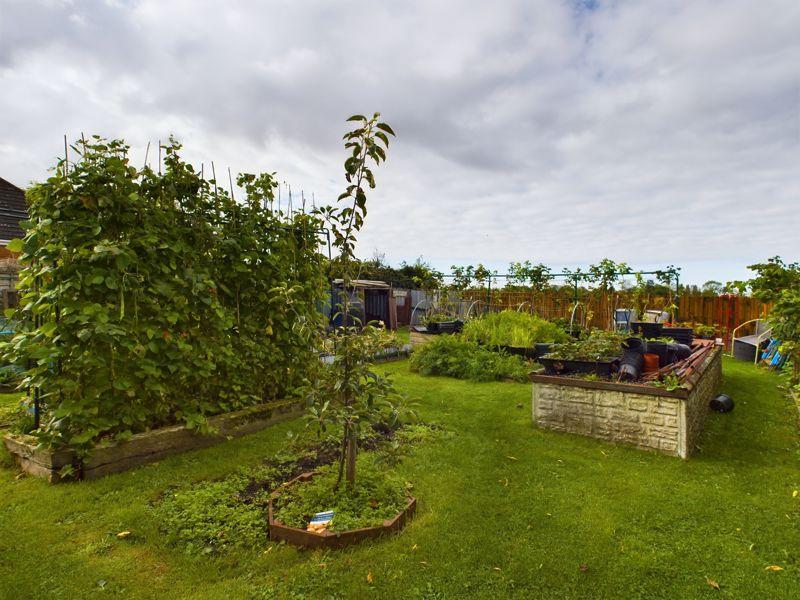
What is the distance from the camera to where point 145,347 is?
3.28 m

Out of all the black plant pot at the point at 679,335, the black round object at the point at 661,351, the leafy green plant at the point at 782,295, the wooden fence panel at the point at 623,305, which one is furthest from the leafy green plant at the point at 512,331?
the leafy green plant at the point at 782,295

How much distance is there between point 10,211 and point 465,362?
41.6 feet

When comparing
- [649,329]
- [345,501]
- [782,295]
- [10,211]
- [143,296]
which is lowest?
[345,501]

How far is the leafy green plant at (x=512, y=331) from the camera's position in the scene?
7.99 metres

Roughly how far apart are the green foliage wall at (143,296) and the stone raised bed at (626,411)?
265 centimetres

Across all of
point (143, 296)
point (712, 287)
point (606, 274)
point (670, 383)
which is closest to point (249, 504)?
point (143, 296)

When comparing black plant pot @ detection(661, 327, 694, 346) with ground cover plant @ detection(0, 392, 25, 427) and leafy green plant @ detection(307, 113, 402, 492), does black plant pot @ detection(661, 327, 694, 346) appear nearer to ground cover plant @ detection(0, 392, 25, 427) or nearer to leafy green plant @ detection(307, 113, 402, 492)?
leafy green plant @ detection(307, 113, 402, 492)

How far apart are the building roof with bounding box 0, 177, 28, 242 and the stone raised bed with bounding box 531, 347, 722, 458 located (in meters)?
12.3

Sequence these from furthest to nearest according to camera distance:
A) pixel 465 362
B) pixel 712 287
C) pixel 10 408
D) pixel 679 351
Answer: pixel 712 287
pixel 465 362
pixel 679 351
pixel 10 408

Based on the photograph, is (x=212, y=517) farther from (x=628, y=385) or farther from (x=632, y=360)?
(x=632, y=360)

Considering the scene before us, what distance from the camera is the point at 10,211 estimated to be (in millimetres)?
11039

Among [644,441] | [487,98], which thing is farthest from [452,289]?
[644,441]

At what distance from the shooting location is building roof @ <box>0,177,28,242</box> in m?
10.1

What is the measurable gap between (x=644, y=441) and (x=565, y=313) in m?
8.54
